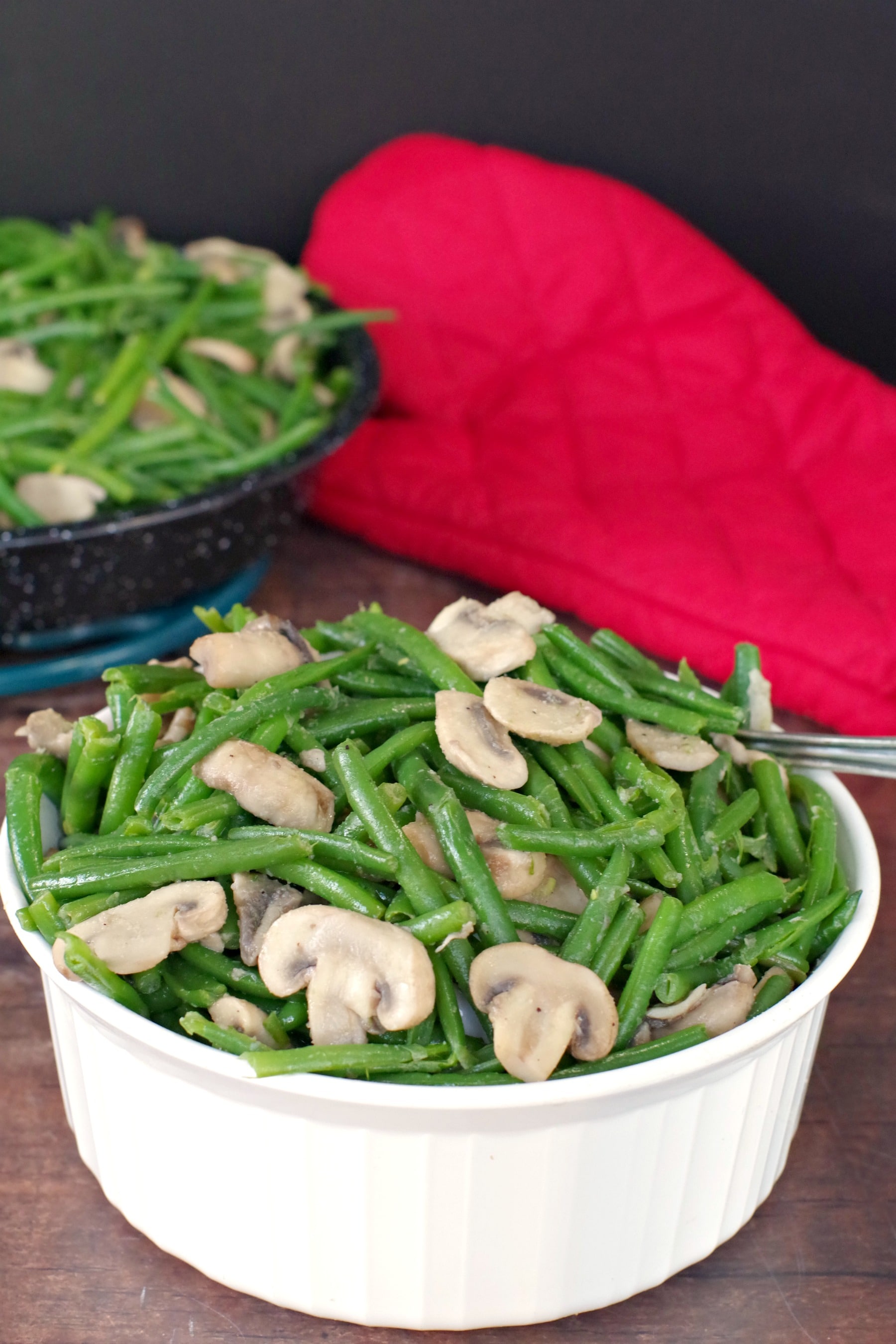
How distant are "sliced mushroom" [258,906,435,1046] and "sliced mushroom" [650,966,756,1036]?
0.18 m

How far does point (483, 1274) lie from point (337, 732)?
42cm

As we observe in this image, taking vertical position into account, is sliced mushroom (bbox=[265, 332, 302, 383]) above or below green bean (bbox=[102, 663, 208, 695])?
below

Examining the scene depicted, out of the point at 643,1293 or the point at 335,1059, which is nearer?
the point at 335,1059

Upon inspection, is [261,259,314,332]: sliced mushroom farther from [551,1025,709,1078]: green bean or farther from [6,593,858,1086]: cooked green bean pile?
[551,1025,709,1078]: green bean

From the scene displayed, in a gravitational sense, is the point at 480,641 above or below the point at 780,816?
above

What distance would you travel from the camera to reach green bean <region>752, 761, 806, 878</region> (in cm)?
112

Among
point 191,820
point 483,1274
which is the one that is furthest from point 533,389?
point 483,1274

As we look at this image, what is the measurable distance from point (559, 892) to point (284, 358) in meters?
1.31

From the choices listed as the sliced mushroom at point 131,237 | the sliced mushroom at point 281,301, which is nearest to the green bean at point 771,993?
the sliced mushroom at point 281,301

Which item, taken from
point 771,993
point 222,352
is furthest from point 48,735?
point 222,352

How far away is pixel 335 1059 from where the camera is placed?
2.83ft

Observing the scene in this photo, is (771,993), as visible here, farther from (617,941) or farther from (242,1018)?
(242,1018)

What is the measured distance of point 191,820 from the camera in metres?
0.99

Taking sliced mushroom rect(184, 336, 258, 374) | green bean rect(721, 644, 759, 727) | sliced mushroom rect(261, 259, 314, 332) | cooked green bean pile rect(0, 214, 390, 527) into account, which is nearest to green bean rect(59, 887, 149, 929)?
green bean rect(721, 644, 759, 727)
